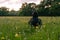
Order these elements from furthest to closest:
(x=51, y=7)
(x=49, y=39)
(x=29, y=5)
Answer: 1. (x=29, y=5)
2. (x=51, y=7)
3. (x=49, y=39)

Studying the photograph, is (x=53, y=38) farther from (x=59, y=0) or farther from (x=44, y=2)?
(x=44, y=2)

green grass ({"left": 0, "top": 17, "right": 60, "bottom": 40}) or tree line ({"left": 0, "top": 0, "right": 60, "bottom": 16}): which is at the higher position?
green grass ({"left": 0, "top": 17, "right": 60, "bottom": 40})

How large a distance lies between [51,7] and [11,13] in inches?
333

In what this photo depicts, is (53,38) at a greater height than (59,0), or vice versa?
(53,38)

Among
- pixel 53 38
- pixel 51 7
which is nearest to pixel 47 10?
pixel 51 7

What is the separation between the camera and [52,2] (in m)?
47.9

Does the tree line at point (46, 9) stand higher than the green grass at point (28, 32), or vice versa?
the green grass at point (28, 32)

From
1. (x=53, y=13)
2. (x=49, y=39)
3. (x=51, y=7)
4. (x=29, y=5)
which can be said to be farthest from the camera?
(x=29, y=5)

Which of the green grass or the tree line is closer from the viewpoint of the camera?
the green grass

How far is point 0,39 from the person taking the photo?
3.65 meters

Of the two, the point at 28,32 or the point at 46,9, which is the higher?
the point at 28,32

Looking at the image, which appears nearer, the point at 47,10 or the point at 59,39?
the point at 59,39

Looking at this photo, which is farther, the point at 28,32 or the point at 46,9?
the point at 46,9

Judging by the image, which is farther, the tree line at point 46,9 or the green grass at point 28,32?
the tree line at point 46,9
